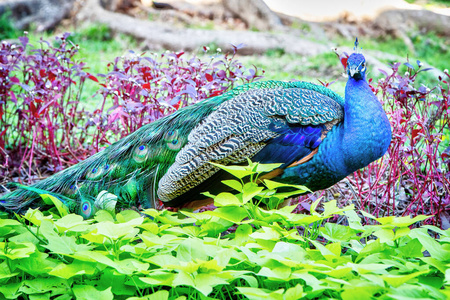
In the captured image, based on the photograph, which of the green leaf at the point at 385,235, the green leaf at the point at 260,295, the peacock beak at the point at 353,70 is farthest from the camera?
the peacock beak at the point at 353,70

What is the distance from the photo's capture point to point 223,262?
1.58 m

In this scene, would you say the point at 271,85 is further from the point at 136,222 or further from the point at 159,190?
the point at 136,222

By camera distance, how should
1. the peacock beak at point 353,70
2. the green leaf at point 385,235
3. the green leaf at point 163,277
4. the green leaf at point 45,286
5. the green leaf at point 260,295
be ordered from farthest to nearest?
the peacock beak at point 353,70, the green leaf at point 385,235, the green leaf at point 45,286, the green leaf at point 163,277, the green leaf at point 260,295

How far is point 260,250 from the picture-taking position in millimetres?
1772

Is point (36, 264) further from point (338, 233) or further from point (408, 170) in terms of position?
point (408, 170)

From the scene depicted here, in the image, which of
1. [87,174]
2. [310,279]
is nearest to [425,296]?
[310,279]

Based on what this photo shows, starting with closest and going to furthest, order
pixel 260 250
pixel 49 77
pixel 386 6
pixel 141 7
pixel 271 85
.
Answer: pixel 260 250, pixel 271 85, pixel 49 77, pixel 141 7, pixel 386 6

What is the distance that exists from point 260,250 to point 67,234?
71 cm

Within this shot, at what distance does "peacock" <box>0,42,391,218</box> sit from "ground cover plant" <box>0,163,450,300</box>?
766 mm

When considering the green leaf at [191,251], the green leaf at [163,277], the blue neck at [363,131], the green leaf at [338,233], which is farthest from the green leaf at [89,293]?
the blue neck at [363,131]

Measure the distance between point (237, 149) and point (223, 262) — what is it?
1188mm

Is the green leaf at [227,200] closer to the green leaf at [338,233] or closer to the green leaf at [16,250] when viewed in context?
the green leaf at [338,233]

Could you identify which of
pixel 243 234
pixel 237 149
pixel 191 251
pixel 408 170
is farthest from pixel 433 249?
pixel 408 170

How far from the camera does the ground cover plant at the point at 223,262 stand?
4.85ft
